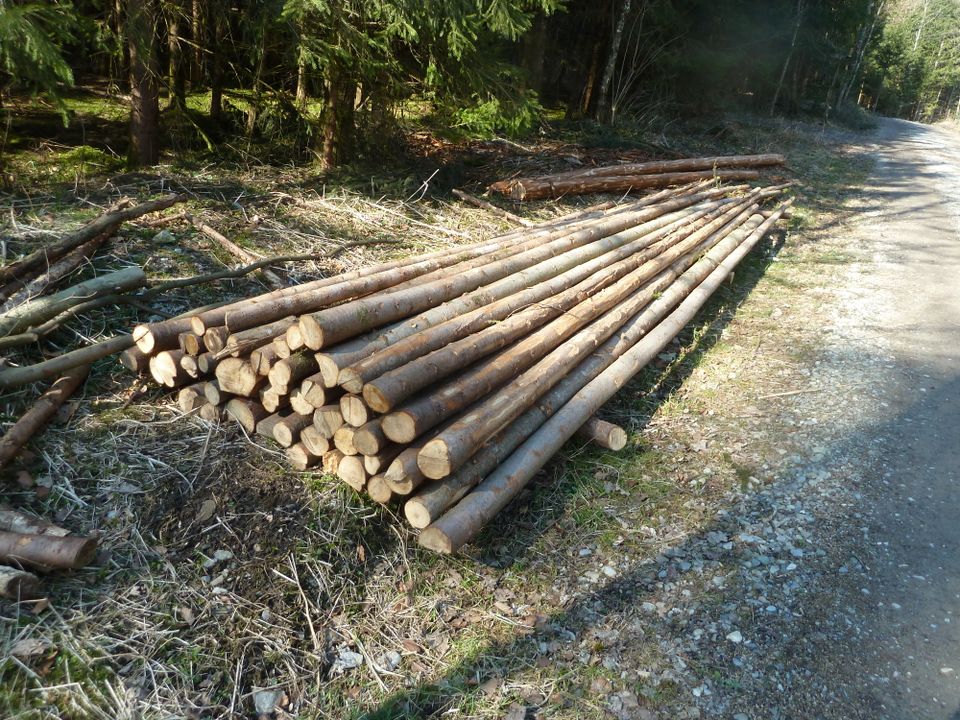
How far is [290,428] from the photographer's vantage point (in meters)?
4.01

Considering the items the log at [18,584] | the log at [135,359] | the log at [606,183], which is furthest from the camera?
the log at [606,183]

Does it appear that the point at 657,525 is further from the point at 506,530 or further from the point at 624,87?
the point at 624,87

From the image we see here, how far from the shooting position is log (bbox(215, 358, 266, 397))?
4.05 metres

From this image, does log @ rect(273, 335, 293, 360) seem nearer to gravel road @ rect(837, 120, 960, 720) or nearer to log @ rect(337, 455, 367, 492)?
log @ rect(337, 455, 367, 492)

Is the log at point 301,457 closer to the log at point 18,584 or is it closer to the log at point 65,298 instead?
the log at point 18,584

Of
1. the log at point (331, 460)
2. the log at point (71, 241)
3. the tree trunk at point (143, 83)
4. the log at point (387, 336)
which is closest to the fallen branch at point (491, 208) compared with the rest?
the log at point (387, 336)

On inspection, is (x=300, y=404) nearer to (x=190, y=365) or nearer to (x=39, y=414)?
(x=190, y=365)

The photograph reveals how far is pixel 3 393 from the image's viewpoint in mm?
4020

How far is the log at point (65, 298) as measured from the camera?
439 centimetres

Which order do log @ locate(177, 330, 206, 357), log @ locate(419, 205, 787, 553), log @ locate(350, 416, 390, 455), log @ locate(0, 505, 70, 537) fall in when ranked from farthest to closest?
1. log @ locate(177, 330, 206, 357)
2. log @ locate(350, 416, 390, 455)
3. log @ locate(419, 205, 787, 553)
4. log @ locate(0, 505, 70, 537)

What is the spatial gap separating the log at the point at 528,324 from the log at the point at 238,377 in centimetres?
78

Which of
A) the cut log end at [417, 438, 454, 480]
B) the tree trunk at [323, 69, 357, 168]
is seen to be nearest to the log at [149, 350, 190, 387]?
the cut log end at [417, 438, 454, 480]

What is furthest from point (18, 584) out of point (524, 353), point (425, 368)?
point (524, 353)

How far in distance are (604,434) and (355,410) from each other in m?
1.95
